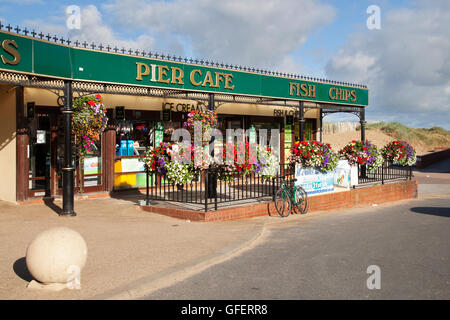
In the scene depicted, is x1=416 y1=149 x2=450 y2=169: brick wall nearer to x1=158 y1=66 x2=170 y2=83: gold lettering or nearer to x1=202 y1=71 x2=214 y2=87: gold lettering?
x1=202 y1=71 x2=214 y2=87: gold lettering

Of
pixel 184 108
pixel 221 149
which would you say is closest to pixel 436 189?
pixel 184 108

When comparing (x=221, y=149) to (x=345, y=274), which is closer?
(x=345, y=274)

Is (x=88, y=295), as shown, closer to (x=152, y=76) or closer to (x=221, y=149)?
(x=221, y=149)

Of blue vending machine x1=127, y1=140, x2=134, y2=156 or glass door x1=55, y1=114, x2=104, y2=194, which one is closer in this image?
glass door x1=55, y1=114, x2=104, y2=194

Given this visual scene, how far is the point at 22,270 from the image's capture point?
6.04 metres

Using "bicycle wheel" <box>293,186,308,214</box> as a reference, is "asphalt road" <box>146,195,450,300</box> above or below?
below

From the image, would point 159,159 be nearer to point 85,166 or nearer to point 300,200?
point 85,166

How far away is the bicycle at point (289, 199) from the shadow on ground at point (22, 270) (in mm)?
7134

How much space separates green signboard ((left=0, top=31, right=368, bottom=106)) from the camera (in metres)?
9.48

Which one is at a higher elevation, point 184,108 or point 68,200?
point 184,108

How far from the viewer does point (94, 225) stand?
9398mm

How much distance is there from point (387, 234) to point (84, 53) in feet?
28.8

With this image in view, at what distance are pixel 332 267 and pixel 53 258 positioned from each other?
13.0 feet

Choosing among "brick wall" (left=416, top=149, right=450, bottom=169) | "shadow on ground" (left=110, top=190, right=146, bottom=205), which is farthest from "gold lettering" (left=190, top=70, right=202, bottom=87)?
"brick wall" (left=416, top=149, right=450, bottom=169)
